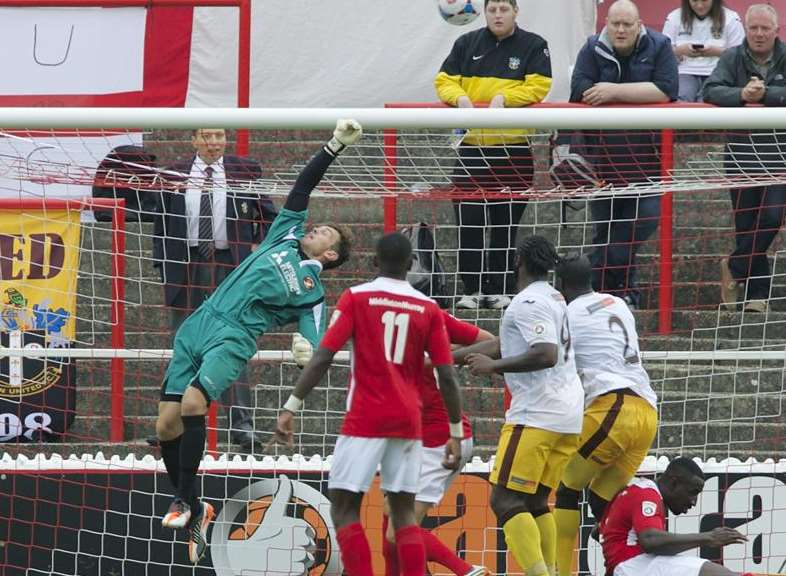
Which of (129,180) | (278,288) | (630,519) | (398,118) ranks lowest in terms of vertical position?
(630,519)

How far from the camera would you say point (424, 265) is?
11.5 meters

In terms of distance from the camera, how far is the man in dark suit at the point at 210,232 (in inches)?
438

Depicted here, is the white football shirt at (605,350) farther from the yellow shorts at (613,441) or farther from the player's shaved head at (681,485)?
the player's shaved head at (681,485)

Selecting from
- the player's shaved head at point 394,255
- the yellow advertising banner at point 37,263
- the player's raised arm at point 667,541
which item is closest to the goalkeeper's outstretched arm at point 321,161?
the player's shaved head at point 394,255

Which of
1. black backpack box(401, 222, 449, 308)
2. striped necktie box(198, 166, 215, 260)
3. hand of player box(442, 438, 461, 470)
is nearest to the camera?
hand of player box(442, 438, 461, 470)

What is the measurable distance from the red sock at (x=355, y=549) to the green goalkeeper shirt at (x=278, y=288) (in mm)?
1396

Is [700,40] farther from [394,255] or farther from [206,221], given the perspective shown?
[394,255]

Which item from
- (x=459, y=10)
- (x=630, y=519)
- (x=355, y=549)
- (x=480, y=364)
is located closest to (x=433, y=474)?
(x=480, y=364)

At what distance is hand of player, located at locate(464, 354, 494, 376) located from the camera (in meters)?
9.02

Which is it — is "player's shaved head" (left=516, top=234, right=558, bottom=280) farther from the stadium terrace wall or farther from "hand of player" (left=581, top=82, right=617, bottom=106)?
"hand of player" (left=581, top=82, right=617, bottom=106)

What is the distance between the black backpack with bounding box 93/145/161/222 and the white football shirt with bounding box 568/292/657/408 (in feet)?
9.60

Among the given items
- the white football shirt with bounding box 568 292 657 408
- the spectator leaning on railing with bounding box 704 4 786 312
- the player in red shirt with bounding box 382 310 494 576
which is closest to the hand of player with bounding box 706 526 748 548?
the white football shirt with bounding box 568 292 657 408

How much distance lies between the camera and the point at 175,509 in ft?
32.2

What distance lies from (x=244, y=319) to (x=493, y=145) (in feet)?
8.26
